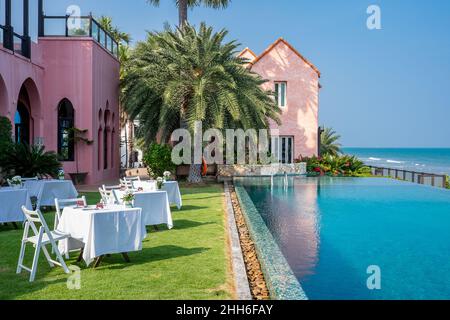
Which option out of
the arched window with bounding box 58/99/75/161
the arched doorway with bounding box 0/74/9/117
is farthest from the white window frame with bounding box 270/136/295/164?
the arched doorway with bounding box 0/74/9/117

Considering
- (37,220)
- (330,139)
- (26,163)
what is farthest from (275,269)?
(330,139)

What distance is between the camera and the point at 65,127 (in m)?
21.6

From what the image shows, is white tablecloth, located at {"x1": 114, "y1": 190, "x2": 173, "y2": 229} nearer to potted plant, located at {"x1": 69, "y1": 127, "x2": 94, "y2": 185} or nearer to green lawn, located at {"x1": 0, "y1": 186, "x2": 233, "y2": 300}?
green lawn, located at {"x1": 0, "y1": 186, "x2": 233, "y2": 300}

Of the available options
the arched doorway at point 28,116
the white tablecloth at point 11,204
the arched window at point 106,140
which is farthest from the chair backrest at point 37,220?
the arched window at point 106,140

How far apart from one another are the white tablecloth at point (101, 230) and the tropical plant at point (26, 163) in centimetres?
833

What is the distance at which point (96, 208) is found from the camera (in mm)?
7723

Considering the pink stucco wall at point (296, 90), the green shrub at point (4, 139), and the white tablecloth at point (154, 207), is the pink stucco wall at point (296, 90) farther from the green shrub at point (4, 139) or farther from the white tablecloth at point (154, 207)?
the white tablecloth at point (154, 207)

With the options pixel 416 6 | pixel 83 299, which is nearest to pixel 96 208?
pixel 83 299

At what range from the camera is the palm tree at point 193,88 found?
789 inches

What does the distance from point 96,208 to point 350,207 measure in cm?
909

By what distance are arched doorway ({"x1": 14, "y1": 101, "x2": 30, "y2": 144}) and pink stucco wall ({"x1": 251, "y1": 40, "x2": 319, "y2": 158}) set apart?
1353cm

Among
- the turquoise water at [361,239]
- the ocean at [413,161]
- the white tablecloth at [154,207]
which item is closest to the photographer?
the turquoise water at [361,239]

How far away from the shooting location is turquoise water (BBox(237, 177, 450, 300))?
6324 millimetres
